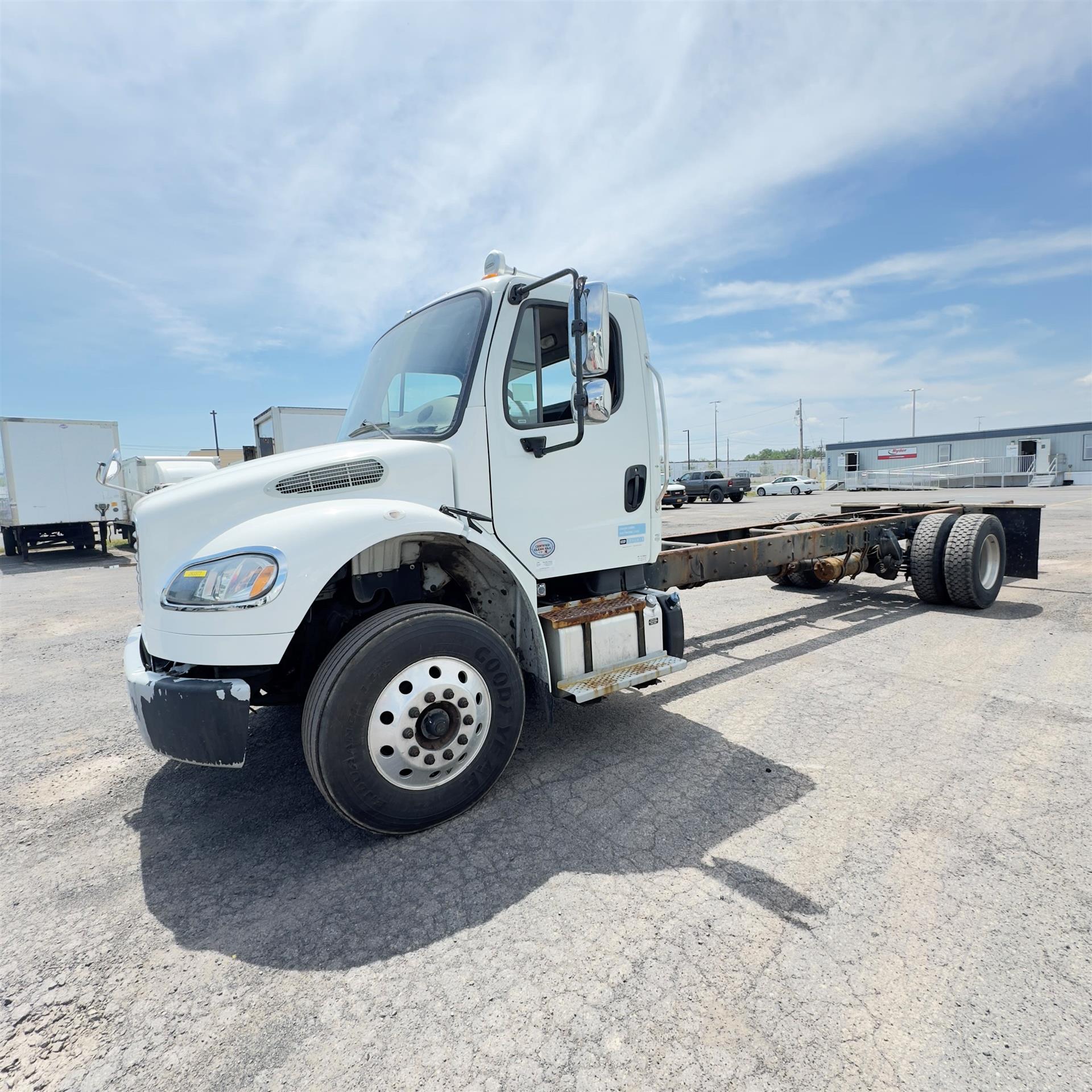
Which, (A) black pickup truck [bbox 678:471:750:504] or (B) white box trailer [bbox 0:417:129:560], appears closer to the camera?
(B) white box trailer [bbox 0:417:129:560]

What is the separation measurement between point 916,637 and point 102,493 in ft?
63.5

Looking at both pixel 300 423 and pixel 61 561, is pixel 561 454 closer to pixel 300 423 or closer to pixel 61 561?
pixel 300 423

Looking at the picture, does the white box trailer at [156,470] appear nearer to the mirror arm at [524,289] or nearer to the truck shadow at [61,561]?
the truck shadow at [61,561]

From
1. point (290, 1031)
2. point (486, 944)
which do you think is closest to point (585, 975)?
point (486, 944)

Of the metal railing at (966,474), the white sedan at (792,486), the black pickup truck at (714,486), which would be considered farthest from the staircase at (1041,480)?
the black pickup truck at (714,486)

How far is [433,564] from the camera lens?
356 cm

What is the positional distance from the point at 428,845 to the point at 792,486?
45669 millimetres

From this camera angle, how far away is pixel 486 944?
7.52 feet

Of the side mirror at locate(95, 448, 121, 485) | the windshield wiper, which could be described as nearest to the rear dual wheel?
the windshield wiper

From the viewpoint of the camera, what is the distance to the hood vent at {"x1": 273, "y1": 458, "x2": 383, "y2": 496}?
2.98 m

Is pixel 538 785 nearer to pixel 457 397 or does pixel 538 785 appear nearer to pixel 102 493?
pixel 457 397

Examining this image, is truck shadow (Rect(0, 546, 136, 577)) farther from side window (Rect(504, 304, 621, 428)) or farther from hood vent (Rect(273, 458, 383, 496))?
side window (Rect(504, 304, 621, 428))

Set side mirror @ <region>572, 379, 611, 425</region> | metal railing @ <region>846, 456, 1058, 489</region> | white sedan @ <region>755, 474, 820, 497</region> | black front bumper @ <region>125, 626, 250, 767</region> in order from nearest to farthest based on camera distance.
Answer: black front bumper @ <region>125, 626, 250, 767</region>
side mirror @ <region>572, 379, 611, 425</region>
metal railing @ <region>846, 456, 1058, 489</region>
white sedan @ <region>755, 474, 820, 497</region>

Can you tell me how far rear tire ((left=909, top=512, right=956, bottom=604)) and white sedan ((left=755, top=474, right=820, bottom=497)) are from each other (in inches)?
1501
